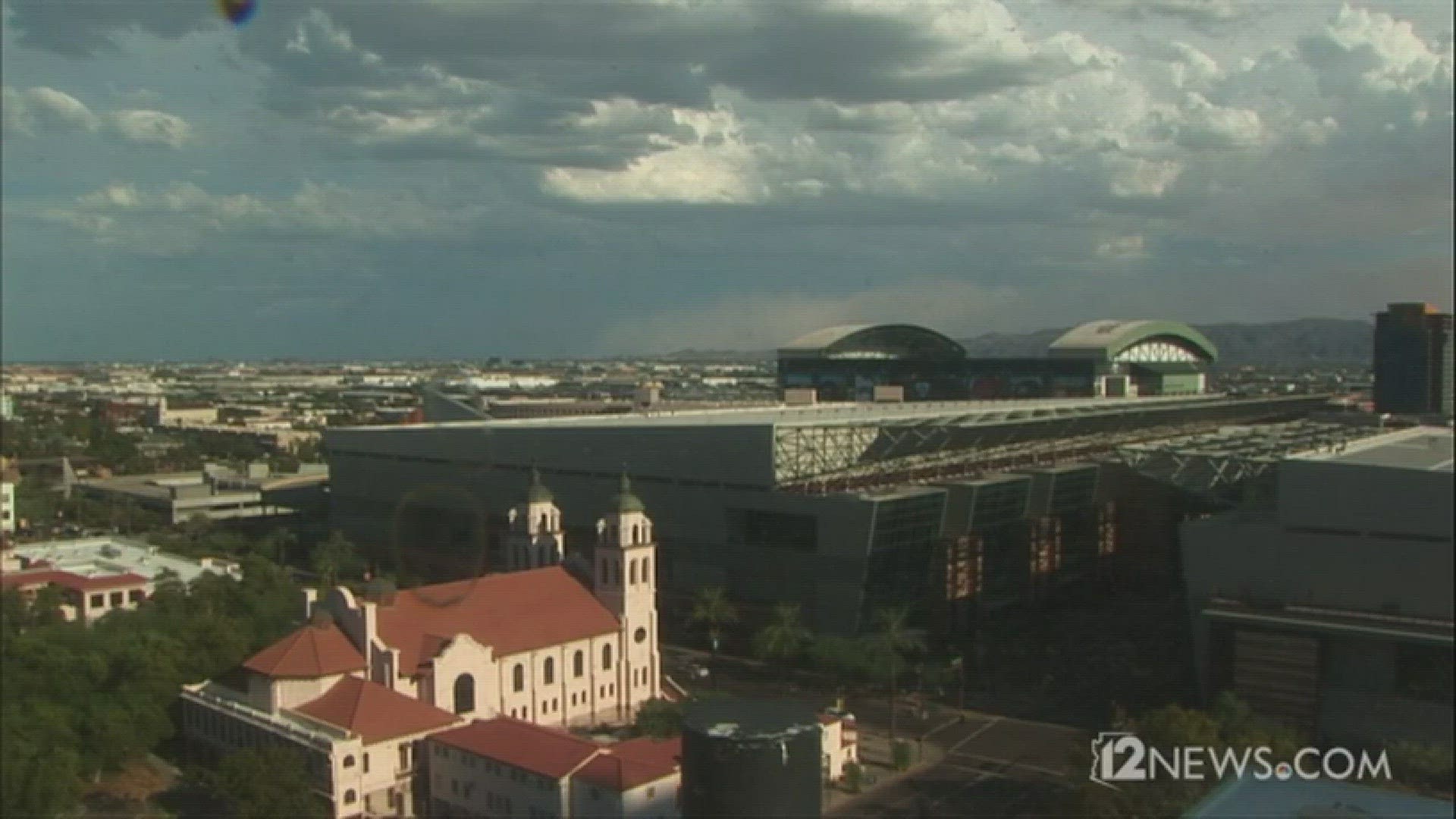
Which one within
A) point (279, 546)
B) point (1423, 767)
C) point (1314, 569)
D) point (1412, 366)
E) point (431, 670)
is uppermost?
point (1412, 366)

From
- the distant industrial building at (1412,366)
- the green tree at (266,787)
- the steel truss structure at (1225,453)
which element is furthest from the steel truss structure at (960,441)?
the green tree at (266,787)

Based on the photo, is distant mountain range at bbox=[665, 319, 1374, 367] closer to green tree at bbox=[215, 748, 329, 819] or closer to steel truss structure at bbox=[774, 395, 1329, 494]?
steel truss structure at bbox=[774, 395, 1329, 494]

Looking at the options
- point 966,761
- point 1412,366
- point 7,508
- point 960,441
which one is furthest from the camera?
point 7,508

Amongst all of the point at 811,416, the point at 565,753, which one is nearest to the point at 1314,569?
the point at 565,753

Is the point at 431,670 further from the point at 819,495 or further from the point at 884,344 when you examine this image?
the point at 884,344

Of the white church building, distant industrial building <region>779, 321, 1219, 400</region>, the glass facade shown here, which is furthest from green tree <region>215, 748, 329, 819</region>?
distant industrial building <region>779, 321, 1219, 400</region>

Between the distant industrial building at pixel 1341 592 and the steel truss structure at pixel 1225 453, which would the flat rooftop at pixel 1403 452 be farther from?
the steel truss structure at pixel 1225 453

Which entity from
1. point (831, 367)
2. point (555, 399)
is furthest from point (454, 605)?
point (555, 399)
